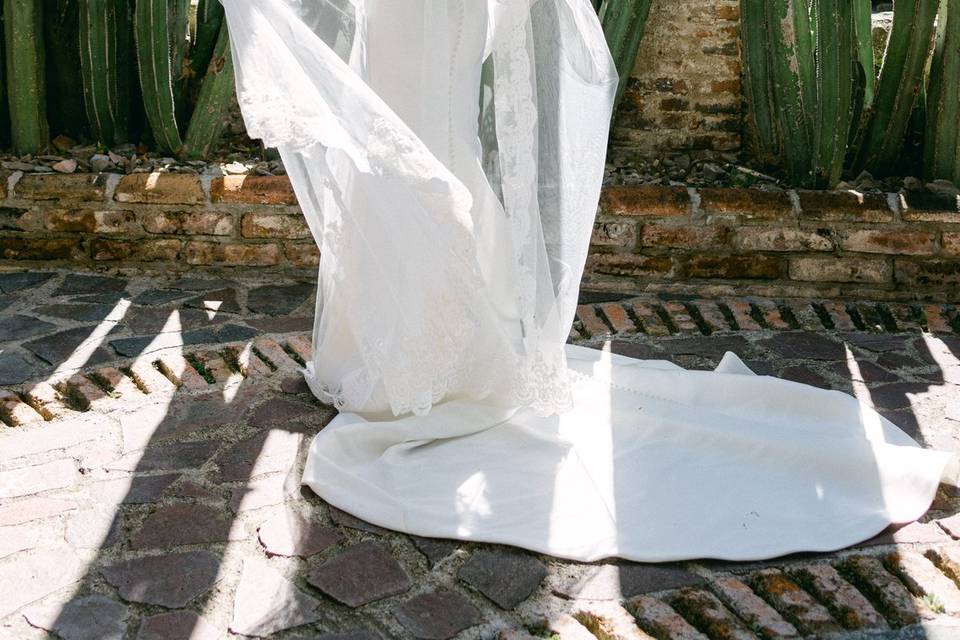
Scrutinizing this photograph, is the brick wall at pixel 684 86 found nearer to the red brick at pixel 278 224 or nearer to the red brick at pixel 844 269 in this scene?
the red brick at pixel 844 269

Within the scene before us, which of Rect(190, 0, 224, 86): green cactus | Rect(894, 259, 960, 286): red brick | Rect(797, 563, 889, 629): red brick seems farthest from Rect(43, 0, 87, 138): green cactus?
Rect(797, 563, 889, 629): red brick

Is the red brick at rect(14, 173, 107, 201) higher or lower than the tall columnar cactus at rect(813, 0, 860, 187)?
lower

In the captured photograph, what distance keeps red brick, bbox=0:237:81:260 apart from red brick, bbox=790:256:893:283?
273 cm

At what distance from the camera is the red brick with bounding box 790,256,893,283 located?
4035 millimetres

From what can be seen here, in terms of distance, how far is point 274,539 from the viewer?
237 centimetres

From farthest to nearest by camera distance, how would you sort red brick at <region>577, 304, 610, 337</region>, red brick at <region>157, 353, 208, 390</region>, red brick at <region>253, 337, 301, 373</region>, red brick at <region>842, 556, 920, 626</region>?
red brick at <region>577, 304, 610, 337</region> → red brick at <region>253, 337, 301, 373</region> → red brick at <region>157, 353, 208, 390</region> → red brick at <region>842, 556, 920, 626</region>

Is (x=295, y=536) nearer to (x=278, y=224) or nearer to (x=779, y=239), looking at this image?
(x=278, y=224)

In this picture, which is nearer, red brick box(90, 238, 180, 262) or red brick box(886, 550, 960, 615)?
red brick box(886, 550, 960, 615)

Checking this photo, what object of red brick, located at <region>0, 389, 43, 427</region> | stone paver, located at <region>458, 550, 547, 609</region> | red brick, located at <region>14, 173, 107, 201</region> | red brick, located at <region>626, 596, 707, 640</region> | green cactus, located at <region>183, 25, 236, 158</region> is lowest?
red brick, located at <region>0, 389, 43, 427</region>

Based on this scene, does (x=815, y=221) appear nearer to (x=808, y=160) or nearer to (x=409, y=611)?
(x=808, y=160)

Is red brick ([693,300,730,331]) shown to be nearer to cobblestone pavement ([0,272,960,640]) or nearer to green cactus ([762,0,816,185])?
cobblestone pavement ([0,272,960,640])

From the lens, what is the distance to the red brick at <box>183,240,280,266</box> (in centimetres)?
415

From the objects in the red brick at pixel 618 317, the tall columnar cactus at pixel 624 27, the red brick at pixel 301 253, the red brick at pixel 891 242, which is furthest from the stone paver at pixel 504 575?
the tall columnar cactus at pixel 624 27

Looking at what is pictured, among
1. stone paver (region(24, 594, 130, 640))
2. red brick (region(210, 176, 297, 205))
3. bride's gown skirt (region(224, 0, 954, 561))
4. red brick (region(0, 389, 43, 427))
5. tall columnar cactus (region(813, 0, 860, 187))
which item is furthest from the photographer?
red brick (region(210, 176, 297, 205))
